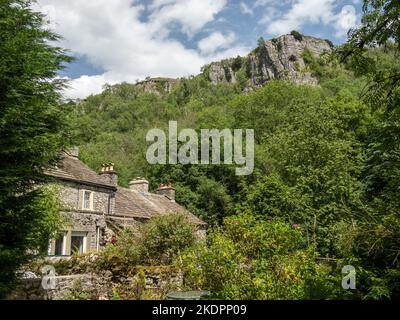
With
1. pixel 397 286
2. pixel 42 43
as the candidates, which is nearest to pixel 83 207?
pixel 42 43

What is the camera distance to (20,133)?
27.9 ft

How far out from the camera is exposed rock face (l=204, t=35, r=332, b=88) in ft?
305

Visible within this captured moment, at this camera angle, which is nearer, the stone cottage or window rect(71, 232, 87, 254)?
the stone cottage

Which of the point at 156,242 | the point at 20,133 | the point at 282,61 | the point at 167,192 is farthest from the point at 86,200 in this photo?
the point at 282,61

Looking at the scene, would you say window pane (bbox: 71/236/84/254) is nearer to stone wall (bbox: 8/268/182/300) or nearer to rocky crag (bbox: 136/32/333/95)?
stone wall (bbox: 8/268/182/300)

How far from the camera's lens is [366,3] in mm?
6691

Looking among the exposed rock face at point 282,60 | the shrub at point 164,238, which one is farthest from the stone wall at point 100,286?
the exposed rock face at point 282,60

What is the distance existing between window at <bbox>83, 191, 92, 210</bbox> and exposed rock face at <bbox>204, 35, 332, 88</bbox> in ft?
241

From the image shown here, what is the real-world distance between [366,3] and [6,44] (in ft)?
24.2

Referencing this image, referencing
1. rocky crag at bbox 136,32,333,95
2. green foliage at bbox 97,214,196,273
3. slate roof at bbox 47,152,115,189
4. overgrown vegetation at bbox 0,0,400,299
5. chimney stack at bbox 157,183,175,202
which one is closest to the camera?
overgrown vegetation at bbox 0,0,400,299

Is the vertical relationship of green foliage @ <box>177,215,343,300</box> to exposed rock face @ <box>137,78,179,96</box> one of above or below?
below

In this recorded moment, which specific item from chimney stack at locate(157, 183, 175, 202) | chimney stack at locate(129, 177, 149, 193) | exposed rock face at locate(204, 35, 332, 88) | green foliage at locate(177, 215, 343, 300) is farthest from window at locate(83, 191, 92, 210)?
exposed rock face at locate(204, 35, 332, 88)

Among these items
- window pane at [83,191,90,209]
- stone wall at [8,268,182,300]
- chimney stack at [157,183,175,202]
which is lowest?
stone wall at [8,268,182,300]

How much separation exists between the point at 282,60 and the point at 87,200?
85982 millimetres
